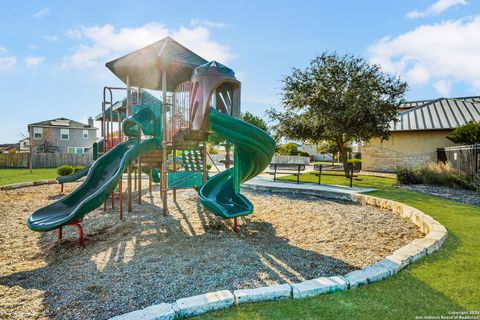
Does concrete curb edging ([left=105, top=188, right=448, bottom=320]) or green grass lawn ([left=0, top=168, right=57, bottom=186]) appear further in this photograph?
green grass lawn ([left=0, top=168, right=57, bottom=186])

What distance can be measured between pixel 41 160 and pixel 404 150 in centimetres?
3613

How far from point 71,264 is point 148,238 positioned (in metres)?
1.43

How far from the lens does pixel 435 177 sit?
13.2 metres

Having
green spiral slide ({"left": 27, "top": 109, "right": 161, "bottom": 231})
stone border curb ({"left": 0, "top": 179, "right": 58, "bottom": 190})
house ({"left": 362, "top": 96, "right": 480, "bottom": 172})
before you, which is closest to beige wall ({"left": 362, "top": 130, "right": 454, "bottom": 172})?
house ({"left": 362, "top": 96, "right": 480, "bottom": 172})

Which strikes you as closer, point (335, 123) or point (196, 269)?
point (196, 269)

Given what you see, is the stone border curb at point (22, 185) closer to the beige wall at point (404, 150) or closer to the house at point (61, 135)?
the beige wall at point (404, 150)

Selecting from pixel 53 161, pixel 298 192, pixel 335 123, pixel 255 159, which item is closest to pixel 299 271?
pixel 255 159

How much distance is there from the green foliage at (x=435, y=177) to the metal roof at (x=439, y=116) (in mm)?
7218

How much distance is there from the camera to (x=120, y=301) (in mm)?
3164

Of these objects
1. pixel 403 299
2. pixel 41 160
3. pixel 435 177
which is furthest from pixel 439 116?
pixel 41 160

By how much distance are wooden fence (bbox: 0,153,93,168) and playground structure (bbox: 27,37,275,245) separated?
29892 mm

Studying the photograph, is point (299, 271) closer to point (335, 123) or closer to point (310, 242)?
point (310, 242)

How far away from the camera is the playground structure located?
5645 millimetres

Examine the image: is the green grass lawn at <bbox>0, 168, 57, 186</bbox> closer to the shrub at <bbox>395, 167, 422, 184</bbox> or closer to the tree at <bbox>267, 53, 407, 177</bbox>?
the tree at <bbox>267, 53, 407, 177</bbox>
